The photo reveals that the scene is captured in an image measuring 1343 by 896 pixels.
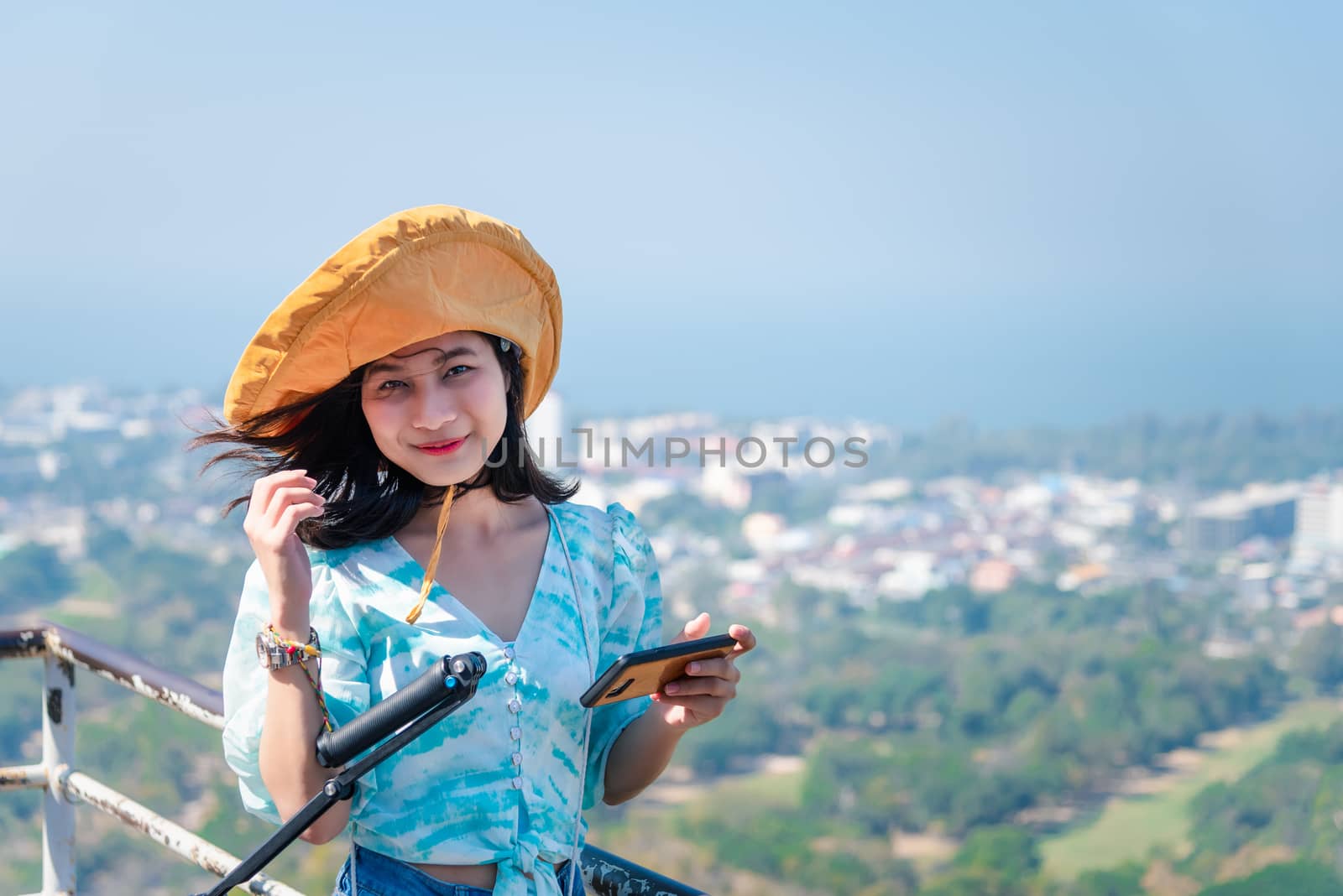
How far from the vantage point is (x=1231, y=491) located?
56875mm

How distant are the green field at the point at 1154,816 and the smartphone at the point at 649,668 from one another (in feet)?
111

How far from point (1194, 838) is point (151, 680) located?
35.2 m

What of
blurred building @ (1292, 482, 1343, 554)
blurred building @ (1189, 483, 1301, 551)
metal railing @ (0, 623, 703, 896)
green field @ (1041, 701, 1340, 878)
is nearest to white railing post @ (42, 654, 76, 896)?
metal railing @ (0, 623, 703, 896)

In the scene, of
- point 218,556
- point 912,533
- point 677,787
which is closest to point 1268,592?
point 912,533

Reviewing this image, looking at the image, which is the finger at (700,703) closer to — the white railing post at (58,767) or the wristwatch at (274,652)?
the wristwatch at (274,652)

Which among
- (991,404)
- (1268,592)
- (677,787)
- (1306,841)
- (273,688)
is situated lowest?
(273,688)

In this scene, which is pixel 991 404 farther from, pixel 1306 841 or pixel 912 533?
pixel 1306 841

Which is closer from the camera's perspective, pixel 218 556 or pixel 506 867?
pixel 506 867

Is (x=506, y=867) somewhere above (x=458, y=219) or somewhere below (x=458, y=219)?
below

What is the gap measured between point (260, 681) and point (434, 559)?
7.2 inches

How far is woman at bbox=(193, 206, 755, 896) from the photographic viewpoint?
43.2 inches

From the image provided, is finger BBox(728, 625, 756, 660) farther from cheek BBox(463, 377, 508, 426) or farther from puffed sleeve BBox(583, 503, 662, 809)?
cheek BBox(463, 377, 508, 426)

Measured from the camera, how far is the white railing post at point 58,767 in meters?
1.77

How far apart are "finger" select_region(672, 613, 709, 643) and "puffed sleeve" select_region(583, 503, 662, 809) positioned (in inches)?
4.0
